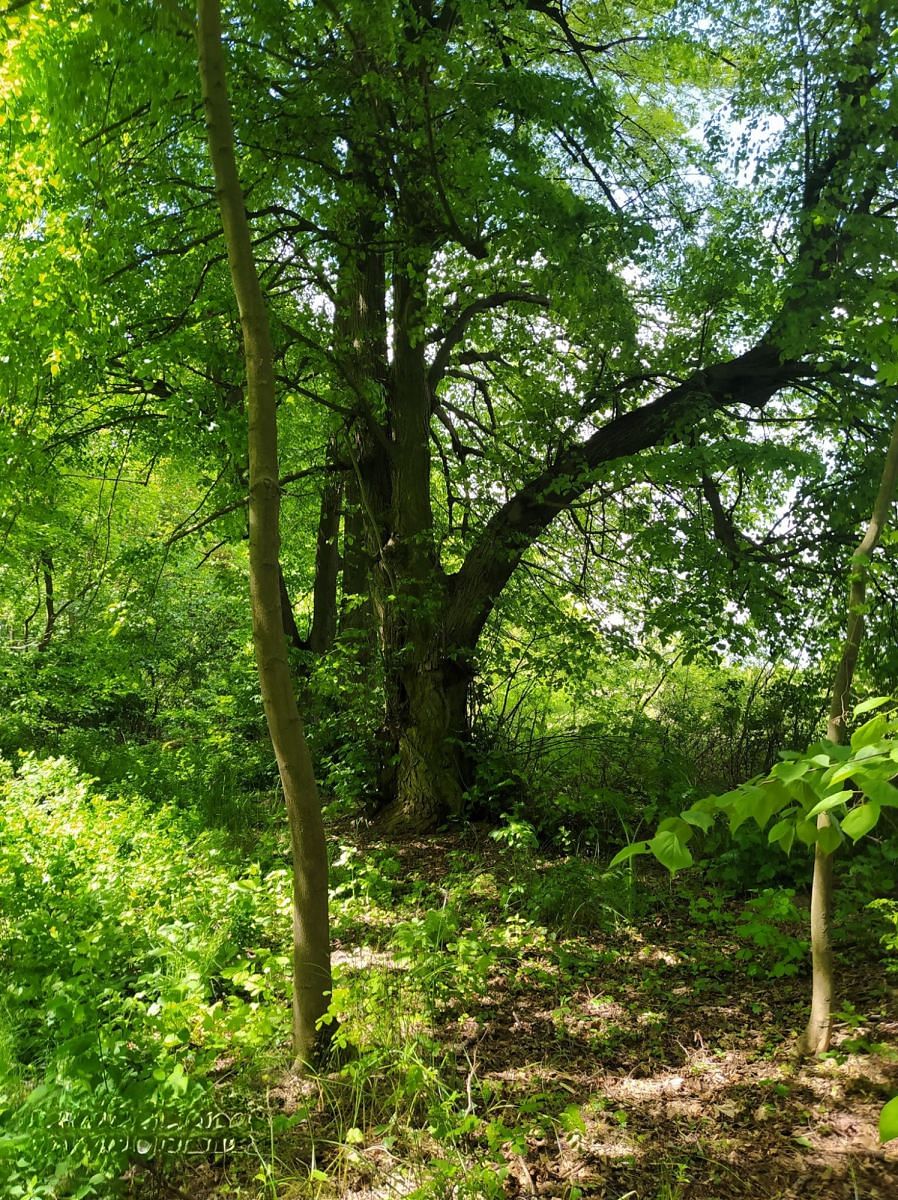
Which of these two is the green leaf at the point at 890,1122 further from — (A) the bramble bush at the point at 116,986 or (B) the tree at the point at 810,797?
(A) the bramble bush at the point at 116,986

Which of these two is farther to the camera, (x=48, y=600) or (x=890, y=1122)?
(x=48, y=600)

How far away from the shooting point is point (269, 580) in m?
2.81

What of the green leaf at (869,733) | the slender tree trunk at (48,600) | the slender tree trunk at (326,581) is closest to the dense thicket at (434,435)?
the slender tree trunk at (326,581)

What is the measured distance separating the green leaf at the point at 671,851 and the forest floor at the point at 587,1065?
165cm

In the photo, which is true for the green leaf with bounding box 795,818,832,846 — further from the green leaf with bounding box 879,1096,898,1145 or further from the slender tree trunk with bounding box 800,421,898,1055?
the slender tree trunk with bounding box 800,421,898,1055

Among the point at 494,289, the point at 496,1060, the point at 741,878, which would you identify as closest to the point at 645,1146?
the point at 496,1060

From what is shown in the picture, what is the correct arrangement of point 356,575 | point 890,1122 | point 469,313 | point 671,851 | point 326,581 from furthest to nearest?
1. point 326,581
2. point 356,575
3. point 469,313
4. point 671,851
5. point 890,1122

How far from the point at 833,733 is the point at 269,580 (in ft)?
6.99

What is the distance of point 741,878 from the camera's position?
4.86m

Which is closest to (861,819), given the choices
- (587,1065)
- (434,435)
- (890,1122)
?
(890,1122)

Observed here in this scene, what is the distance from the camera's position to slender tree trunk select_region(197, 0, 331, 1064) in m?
2.61

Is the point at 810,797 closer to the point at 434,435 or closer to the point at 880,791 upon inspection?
the point at 880,791

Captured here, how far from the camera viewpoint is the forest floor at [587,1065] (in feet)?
7.97

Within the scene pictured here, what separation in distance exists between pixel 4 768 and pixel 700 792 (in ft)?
20.2
